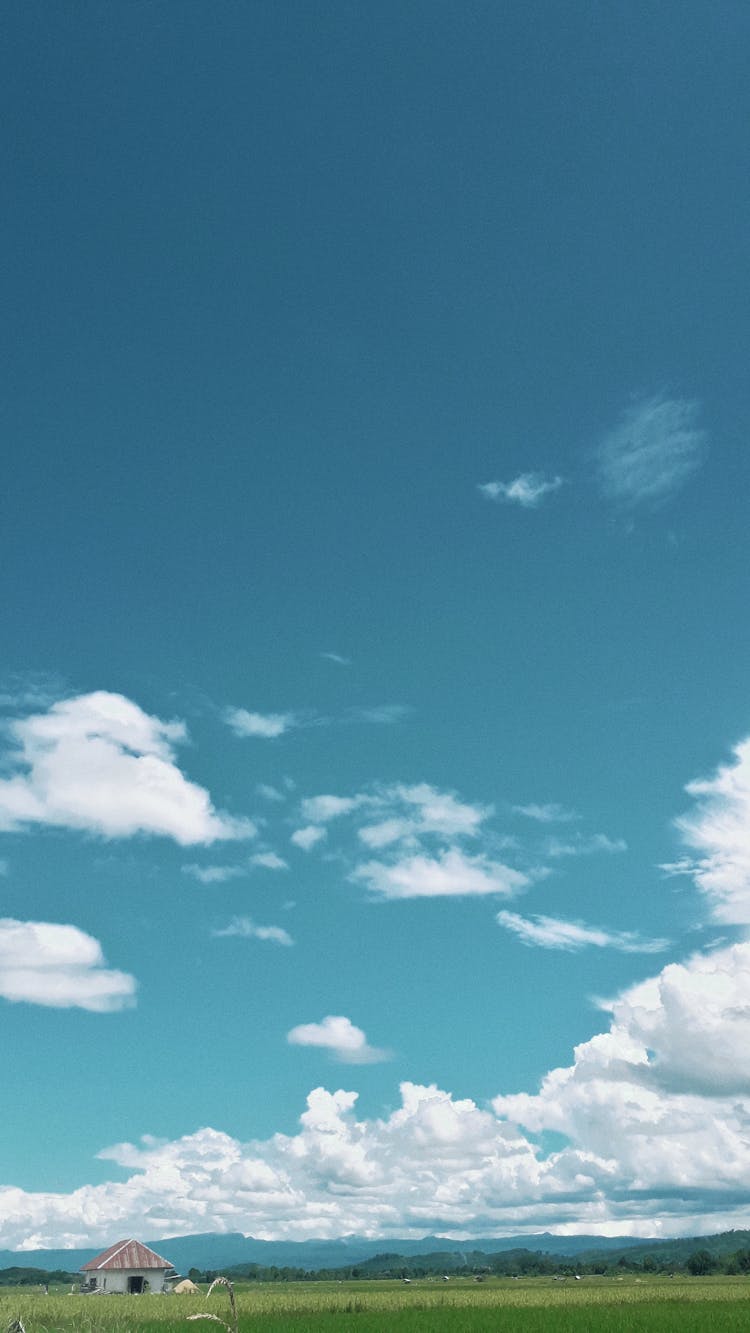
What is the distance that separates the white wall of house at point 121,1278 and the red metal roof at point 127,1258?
28 centimetres

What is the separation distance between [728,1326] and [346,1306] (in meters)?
28.6

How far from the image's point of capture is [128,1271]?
69750 millimetres

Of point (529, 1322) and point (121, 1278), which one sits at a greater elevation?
point (529, 1322)

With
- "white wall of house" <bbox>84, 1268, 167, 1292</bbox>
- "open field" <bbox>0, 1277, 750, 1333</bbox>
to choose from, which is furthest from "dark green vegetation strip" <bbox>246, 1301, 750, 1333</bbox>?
"white wall of house" <bbox>84, 1268, 167, 1292</bbox>

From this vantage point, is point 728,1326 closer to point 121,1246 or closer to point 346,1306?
point 346,1306

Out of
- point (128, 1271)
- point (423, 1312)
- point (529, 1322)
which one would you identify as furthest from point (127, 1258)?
point (529, 1322)

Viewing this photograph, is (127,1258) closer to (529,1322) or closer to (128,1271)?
(128,1271)

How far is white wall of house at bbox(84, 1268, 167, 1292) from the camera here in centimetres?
6881

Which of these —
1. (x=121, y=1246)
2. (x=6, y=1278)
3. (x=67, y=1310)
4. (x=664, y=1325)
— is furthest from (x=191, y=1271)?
(x=664, y=1325)

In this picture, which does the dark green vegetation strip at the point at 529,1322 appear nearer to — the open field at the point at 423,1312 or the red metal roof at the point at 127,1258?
the open field at the point at 423,1312

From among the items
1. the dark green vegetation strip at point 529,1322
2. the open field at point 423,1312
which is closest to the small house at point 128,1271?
the open field at point 423,1312

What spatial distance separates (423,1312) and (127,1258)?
1319 inches

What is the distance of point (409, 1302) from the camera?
5691 cm

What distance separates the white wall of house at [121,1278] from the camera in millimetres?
68812
